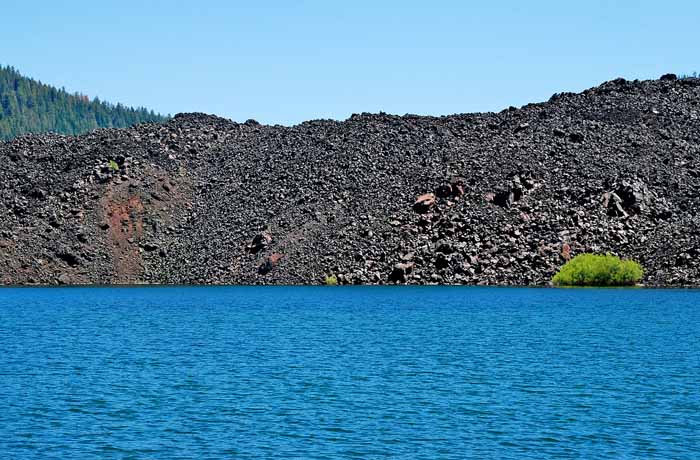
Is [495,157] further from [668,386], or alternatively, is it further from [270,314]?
[668,386]

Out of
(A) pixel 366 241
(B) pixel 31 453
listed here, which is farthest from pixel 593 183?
(B) pixel 31 453

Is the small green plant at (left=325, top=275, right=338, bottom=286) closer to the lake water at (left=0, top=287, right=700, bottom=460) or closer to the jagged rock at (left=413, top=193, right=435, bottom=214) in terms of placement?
the jagged rock at (left=413, top=193, right=435, bottom=214)

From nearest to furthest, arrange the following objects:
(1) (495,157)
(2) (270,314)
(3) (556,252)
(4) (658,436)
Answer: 1. (4) (658,436)
2. (2) (270,314)
3. (3) (556,252)
4. (1) (495,157)

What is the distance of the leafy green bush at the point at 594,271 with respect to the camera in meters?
123

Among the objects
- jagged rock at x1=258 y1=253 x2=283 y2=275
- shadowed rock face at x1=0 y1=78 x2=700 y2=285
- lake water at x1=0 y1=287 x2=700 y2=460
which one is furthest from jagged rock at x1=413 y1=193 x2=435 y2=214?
lake water at x1=0 y1=287 x2=700 y2=460

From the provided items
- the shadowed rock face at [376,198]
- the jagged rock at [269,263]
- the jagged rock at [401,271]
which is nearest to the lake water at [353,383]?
the jagged rock at [401,271]

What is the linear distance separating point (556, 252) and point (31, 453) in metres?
97.8

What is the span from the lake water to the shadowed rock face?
2718 centimetres

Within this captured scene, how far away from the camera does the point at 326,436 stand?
132 ft

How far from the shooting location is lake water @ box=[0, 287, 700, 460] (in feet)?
128

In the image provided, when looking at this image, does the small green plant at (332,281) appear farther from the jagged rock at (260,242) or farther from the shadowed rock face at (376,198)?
the jagged rock at (260,242)

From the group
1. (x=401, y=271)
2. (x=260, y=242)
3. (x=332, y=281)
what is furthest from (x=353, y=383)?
(x=260, y=242)

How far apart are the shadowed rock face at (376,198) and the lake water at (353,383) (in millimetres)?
27179

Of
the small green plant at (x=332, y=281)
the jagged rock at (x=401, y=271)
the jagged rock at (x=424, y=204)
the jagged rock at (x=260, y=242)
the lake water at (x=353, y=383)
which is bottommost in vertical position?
the lake water at (x=353, y=383)
